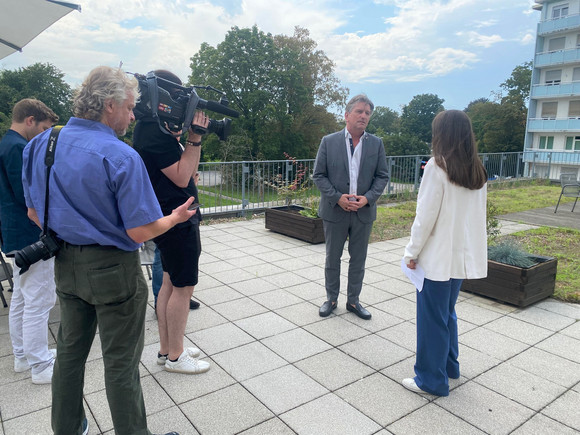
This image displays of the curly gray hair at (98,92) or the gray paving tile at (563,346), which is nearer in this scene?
the curly gray hair at (98,92)

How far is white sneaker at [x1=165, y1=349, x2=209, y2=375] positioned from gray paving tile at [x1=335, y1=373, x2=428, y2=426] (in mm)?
947

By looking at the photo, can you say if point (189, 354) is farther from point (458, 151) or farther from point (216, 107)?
point (458, 151)

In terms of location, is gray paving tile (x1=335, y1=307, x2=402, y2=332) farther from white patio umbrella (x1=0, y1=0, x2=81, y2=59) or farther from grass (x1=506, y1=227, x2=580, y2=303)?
white patio umbrella (x1=0, y1=0, x2=81, y2=59)

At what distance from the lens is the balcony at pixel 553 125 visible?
1189 inches

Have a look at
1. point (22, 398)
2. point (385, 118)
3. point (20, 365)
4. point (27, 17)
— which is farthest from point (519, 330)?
point (385, 118)

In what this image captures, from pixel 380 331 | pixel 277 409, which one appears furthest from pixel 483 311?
pixel 277 409

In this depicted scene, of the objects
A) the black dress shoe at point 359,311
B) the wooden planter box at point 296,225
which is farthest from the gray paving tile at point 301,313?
the wooden planter box at point 296,225

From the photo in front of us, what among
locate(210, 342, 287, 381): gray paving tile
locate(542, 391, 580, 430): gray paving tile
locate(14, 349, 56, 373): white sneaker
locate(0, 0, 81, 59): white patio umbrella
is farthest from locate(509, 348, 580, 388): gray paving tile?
locate(0, 0, 81, 59): white patio umbrella

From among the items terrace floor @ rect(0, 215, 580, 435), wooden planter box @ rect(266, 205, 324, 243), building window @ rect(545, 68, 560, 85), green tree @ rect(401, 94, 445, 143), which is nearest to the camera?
terrace floor @ rect(0, 215, 580, 435)

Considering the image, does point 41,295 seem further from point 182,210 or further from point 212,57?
point 212,57

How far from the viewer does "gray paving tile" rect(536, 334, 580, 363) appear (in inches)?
125

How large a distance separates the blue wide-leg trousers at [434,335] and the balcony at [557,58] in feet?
114

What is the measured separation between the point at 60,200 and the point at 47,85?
42600 millimetres

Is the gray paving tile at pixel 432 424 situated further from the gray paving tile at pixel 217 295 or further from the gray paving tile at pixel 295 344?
the gray paving tile at pixel 217 295
